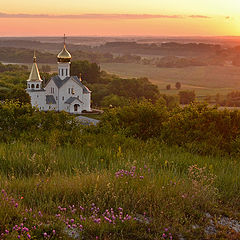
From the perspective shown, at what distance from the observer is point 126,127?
13.0m

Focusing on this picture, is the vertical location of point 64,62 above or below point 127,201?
above

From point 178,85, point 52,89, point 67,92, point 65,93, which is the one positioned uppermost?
point 52,89

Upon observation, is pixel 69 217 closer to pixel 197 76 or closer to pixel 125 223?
pixel 125 223

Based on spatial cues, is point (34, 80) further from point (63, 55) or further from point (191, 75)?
point (191, 75)

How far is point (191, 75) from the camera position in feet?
471

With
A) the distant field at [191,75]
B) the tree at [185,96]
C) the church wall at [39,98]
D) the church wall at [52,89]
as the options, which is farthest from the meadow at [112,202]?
the distant field at [191,75]

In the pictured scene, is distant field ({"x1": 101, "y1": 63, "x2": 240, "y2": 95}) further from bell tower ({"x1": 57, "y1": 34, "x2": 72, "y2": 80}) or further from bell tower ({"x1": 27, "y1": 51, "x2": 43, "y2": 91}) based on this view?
bell tower ({"x1": 27, "y1": 51, "x2": 43, "y2": 91})

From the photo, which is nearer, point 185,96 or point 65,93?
point 65,93

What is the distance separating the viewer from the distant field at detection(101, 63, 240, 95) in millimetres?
123963

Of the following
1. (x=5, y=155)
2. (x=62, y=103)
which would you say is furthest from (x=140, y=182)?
(x=62, y=103)

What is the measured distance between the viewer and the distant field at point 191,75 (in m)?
124

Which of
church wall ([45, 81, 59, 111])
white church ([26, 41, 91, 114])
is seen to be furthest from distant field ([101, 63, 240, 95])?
church wall ([45, 81, 59, 111])

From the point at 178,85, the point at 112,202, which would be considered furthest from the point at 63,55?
the point at 178,85

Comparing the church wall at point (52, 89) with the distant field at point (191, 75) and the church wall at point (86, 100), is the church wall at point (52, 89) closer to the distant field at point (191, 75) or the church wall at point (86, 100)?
the church wall at point (86, 100)
